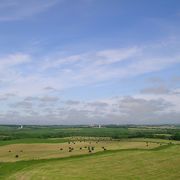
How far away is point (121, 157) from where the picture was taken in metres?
81.7

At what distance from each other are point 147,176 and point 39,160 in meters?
31.5

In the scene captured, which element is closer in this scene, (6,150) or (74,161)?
(74,161)

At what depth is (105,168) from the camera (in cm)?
6844

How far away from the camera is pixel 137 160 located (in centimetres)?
7719

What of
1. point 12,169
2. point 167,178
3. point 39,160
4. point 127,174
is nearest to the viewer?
point 167,178

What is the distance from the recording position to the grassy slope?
200 ft

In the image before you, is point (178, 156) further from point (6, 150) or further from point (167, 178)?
point (6, 150)

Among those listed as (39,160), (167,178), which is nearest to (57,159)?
(39,160)

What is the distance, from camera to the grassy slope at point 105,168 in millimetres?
61031

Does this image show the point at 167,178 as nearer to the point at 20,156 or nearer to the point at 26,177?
the point at 26,177

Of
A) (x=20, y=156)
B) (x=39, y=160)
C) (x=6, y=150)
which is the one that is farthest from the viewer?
(x=6, y=150)

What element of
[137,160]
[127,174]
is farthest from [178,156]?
[127,174]

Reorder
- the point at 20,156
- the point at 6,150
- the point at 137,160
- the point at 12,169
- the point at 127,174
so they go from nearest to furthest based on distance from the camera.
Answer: the point at 127,174 < the point at 12,169 < the point at 137,160 < the point at 20,156 < the point at 6,150

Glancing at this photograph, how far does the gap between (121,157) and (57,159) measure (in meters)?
15.3
